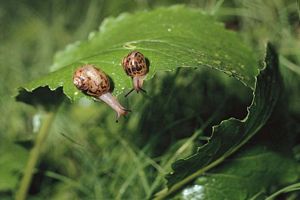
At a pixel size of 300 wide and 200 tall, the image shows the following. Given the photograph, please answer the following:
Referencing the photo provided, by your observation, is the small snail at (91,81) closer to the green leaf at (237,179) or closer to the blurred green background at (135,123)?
the blurred green background at (135,123)

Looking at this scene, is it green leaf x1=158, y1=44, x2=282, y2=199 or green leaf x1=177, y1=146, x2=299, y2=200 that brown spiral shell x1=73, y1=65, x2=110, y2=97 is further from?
green leaf x1=177, y1=146, x2=299, y2=200

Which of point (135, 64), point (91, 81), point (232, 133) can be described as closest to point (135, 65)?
point (135, 64)

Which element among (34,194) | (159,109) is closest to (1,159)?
(34,194)

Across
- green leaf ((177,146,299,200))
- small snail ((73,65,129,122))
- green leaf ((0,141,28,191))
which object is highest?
small snail ((73,65,129,122))

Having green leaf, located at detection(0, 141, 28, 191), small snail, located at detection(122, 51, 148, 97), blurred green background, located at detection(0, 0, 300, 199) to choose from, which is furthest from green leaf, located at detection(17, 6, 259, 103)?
green leaf, located at detection(0, 141, 28, 191)

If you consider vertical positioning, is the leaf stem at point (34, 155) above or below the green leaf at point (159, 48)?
below

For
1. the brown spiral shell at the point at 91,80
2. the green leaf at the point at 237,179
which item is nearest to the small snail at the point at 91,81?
the brown spiral shell at the point at 91,80

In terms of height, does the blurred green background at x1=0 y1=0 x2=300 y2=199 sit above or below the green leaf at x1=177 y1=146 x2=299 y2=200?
above
